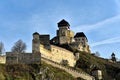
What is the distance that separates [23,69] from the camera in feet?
277

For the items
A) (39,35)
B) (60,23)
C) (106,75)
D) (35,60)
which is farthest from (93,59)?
(35,60)

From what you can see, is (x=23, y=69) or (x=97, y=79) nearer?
(x=23, y=69)

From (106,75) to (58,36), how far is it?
22909mm

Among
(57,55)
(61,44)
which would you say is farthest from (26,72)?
(61,44)

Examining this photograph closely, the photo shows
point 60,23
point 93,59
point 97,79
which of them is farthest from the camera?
point 60,23

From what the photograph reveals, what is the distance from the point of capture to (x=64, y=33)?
125 metres

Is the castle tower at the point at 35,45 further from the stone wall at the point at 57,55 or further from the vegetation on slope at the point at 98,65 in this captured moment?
the vegetation on slope at the point at 98,65

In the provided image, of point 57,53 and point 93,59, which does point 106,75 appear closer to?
point 93,59

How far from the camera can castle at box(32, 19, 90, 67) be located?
309 feet

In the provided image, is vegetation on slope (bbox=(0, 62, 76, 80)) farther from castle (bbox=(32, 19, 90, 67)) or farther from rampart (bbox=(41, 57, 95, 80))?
castle (bbox=(32, 19, 90, 67))

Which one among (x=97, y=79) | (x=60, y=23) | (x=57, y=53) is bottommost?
(x=97, y=79)

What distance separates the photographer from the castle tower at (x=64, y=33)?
407 ft

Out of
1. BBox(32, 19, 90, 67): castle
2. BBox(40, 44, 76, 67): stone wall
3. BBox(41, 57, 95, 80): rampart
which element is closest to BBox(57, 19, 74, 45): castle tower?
BBox(32, 19, 90, 67): castle

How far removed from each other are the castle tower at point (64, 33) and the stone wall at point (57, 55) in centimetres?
1534
